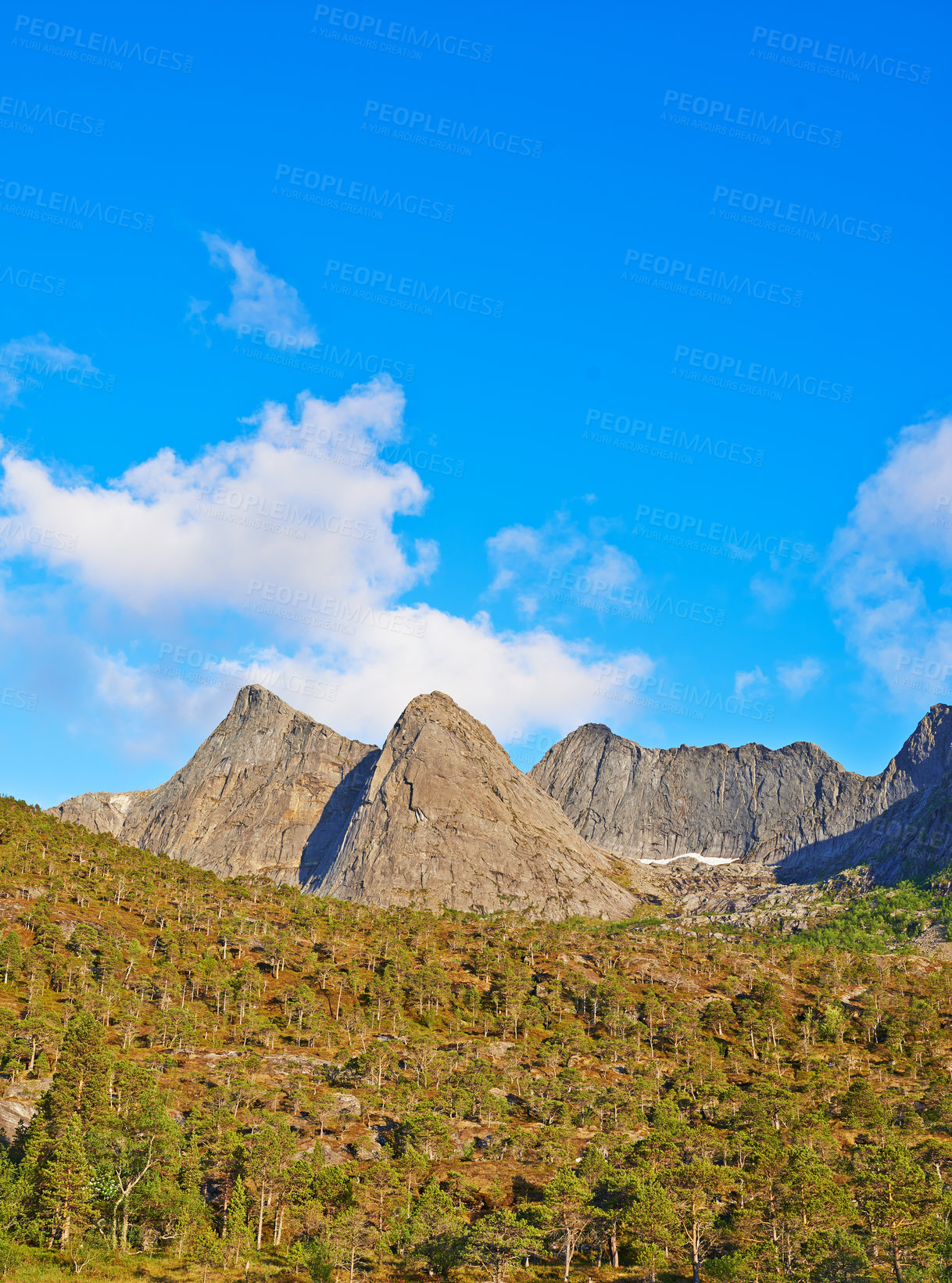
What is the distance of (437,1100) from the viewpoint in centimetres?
10481

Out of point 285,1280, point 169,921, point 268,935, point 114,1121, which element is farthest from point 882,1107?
point 169,921

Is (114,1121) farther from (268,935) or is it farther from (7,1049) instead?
(268,935)

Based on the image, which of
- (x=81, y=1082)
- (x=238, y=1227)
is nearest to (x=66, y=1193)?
(x=238, y=1227)

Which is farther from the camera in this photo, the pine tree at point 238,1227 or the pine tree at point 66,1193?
the pine tree at point 238,1227

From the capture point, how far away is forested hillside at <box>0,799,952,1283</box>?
67062 mm

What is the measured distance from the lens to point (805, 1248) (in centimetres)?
6216

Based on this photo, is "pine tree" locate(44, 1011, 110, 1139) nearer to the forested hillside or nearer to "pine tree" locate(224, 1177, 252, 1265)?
the forested hillside

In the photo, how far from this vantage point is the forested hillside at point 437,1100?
67062 mm

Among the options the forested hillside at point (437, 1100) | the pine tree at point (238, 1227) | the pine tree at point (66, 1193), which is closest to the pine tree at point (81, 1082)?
the forested hillside at point (437, 1100)

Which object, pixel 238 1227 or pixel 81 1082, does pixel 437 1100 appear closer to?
pixel 238 1227

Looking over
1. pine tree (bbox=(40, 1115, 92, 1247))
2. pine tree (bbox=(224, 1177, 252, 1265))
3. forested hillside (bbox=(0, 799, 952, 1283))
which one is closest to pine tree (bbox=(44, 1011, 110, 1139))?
forested hillside (bbox=(0, 799, 952, 1283))

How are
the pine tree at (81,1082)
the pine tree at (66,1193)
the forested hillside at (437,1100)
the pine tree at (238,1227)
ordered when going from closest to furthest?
the pine tree at (66,1193) < the pine tree at (238,1227) < the forested hillside at (437,1100) < the pine tree at (81,1082)

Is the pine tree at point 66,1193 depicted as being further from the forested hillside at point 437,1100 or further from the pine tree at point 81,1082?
the pine tree at point 81,1082

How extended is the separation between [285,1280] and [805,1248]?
40.7m
